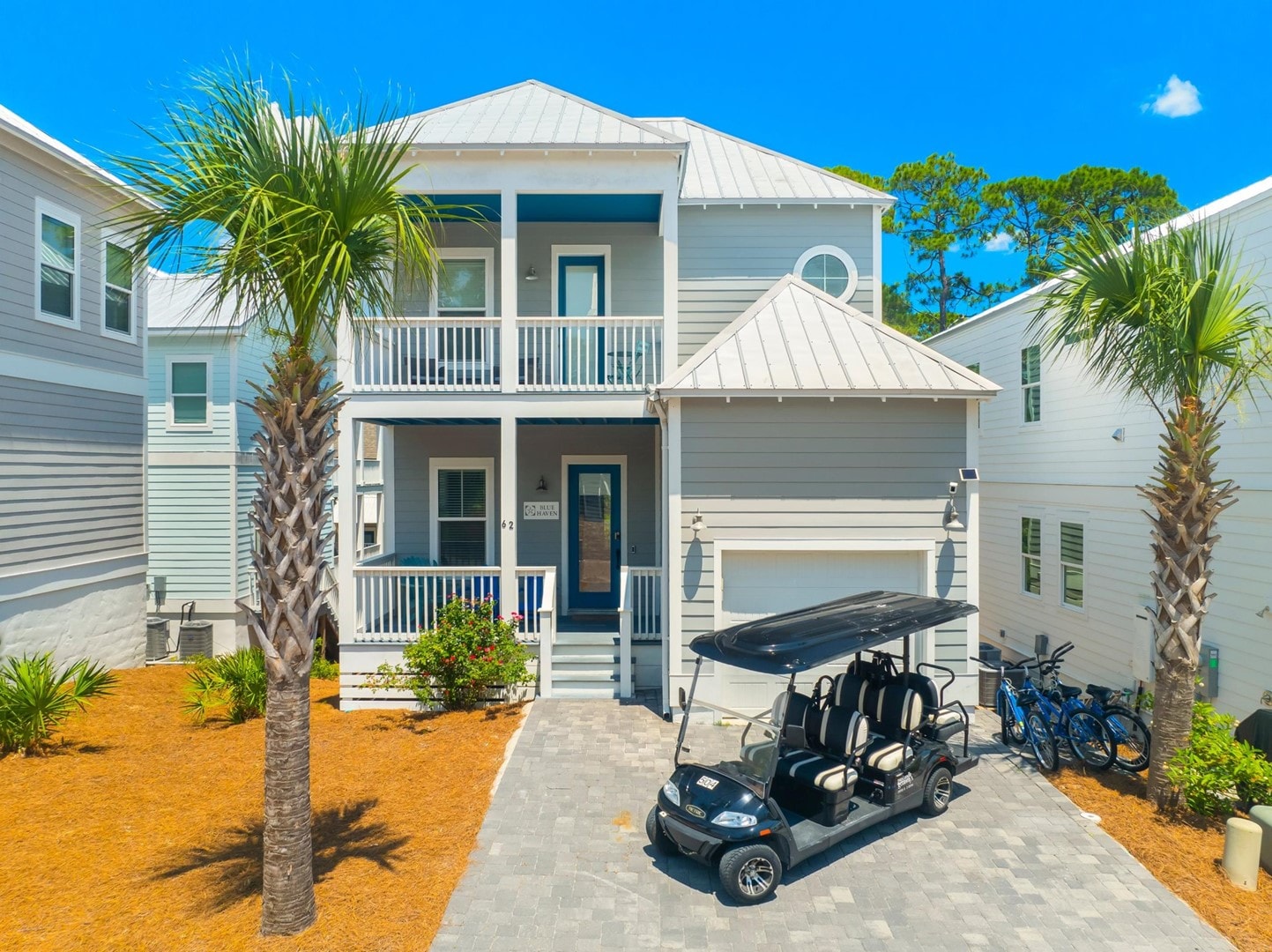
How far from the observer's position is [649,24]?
49.0 ft

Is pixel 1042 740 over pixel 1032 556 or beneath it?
beneath

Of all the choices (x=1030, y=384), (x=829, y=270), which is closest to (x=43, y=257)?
(x=829, y=270)

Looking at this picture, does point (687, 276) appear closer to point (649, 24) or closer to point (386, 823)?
point (649, 24)

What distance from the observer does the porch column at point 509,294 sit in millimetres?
9391

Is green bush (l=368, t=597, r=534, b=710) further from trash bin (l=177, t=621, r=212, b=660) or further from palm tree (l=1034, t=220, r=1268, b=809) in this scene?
trash bin (l=177, t=621, r=212, b=660)

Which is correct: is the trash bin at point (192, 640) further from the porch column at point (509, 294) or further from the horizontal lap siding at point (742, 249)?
the horizontal lap siding at point (742, 249)

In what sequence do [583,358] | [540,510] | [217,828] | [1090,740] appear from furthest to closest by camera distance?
[540,510] → [583,358] → [1090,740] → [217,828]

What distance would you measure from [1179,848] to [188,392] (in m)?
17.4

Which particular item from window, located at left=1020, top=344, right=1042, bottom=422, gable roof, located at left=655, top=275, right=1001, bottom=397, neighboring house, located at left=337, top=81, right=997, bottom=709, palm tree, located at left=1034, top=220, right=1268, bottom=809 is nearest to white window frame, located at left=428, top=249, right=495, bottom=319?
neighboring house, located at left=337, top=81, right=997, bottom=709

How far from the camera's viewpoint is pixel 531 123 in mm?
10078

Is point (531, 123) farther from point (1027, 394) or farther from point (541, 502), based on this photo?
point (1027, 394)

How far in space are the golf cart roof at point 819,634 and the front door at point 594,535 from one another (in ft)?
19.0

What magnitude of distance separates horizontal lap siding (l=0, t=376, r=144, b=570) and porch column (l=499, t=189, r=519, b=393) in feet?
22.3

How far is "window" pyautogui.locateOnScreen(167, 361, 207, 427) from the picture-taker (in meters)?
14.9
